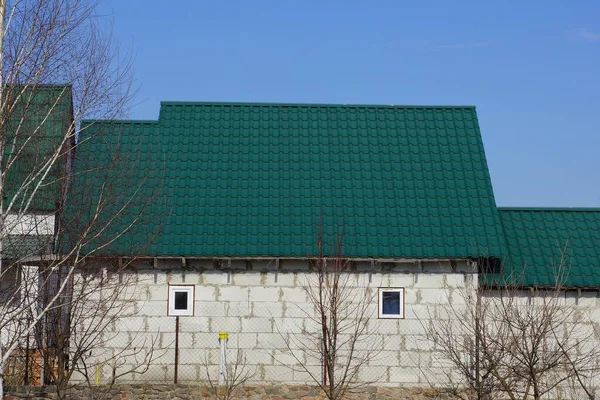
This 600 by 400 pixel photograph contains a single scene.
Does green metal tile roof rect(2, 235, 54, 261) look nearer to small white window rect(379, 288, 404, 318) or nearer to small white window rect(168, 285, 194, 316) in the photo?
small white window rect(168, 285, 194, 316)

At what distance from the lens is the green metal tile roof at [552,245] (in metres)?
20.6

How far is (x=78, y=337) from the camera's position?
19.2 metres

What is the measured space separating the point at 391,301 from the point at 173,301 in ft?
14.7

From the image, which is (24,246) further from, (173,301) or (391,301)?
(391,301)

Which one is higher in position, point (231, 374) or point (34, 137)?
point (34, 137)

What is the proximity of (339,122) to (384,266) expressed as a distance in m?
5.00

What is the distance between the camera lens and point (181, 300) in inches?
784

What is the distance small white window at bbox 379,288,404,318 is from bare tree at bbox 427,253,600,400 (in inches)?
28.2

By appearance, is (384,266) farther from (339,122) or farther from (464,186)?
(339,122)

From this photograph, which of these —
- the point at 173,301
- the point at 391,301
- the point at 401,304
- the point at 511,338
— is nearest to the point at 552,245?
the point at 401,304

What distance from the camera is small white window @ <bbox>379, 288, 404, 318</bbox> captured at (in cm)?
1991

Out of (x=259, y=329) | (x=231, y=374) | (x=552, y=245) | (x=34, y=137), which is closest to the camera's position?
(x=34, y=137)

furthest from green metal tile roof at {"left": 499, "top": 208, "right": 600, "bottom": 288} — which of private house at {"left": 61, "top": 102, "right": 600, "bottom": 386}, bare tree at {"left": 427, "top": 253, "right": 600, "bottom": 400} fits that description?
bare tree at {"left": 427, "top": 253, "right": 600, "bottom": 400}

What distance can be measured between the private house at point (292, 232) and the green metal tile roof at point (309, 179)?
0.04 metres
